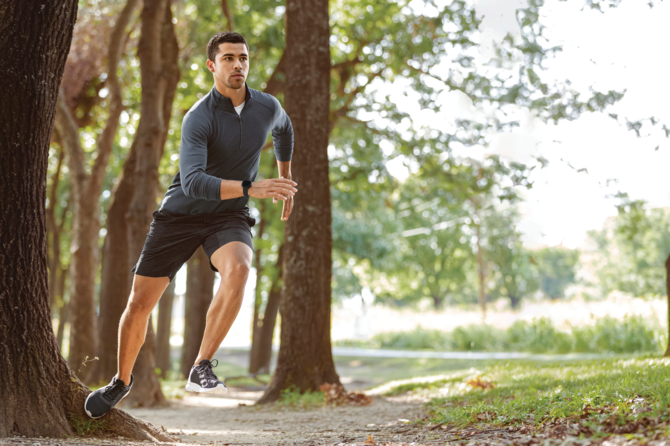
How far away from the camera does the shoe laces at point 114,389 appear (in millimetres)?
4418

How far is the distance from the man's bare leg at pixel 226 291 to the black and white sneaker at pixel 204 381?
0.05 m

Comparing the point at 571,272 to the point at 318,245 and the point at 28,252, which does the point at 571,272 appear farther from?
the point at 28,252

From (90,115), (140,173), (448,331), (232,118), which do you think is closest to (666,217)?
(448,331)

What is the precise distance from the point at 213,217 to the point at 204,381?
110 centimetres

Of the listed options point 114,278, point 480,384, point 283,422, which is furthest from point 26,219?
point 114,278

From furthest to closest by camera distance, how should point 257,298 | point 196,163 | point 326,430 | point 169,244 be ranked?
point 257,298 → point 326,430 → point 169,244 → point 196,163

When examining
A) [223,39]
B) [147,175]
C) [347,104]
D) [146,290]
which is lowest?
[146,290]

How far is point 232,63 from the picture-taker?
4.01 metres

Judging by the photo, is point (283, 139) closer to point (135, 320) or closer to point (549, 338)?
point (135, 320)

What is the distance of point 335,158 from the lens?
15.9 metres

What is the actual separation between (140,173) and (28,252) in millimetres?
5119

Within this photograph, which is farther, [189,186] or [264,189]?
[189,186]

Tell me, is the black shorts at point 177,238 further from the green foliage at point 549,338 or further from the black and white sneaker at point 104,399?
the green foliage at point 549,338

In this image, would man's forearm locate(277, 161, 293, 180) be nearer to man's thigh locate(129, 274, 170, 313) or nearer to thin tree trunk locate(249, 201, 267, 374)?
man's thigh locate(129, 274, 170, 313)
